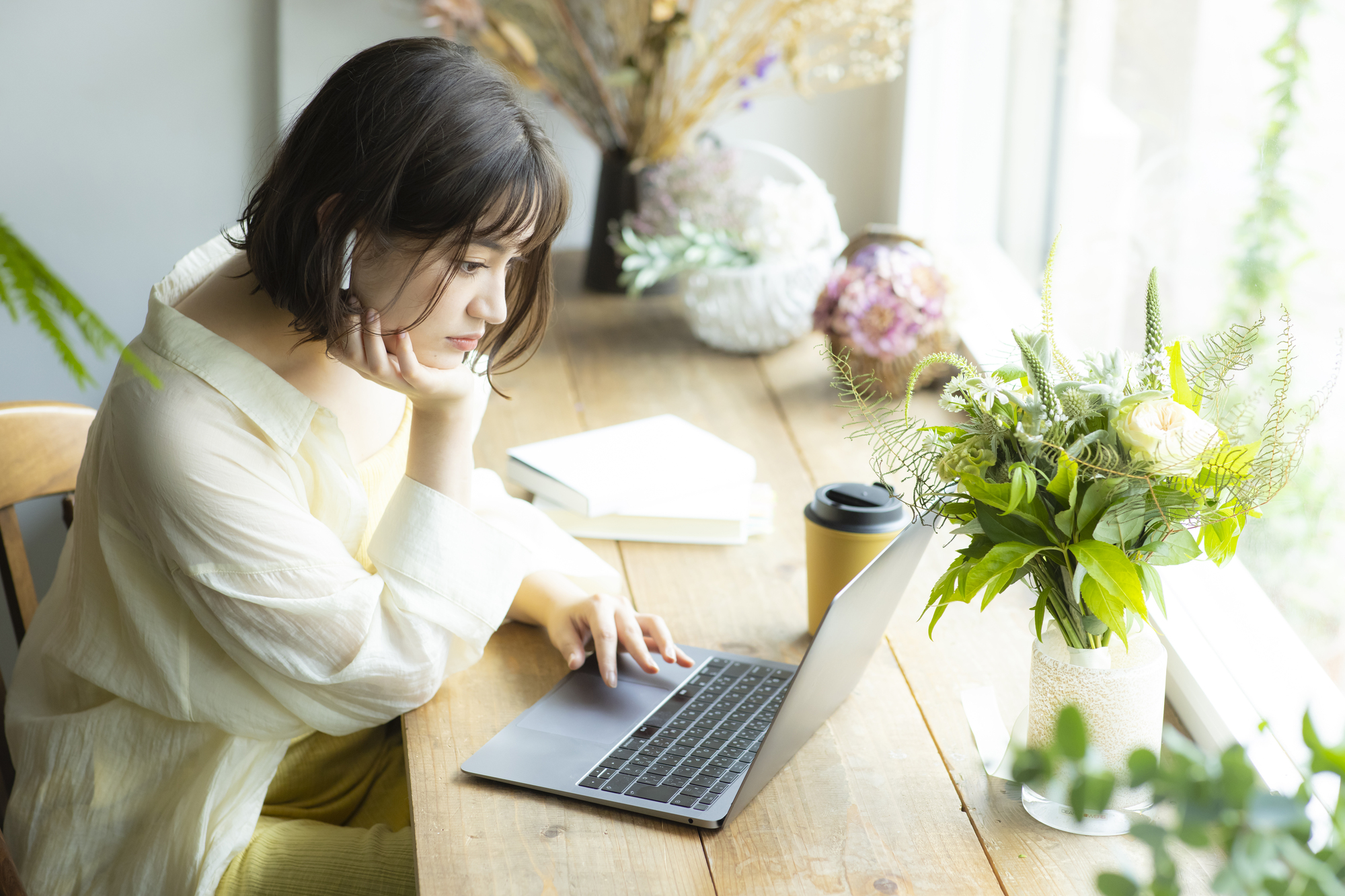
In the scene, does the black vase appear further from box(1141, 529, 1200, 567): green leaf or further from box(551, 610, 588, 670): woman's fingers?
box(1141, 529, 1200, 567): green leaf

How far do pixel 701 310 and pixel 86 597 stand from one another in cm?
101

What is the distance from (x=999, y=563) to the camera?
77 cm

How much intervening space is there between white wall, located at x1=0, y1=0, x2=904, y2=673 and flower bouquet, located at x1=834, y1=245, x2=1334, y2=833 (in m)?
1.45

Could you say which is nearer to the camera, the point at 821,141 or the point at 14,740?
the point at 14,740

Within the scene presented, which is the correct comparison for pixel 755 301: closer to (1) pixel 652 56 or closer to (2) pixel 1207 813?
(1) pixel 652 56

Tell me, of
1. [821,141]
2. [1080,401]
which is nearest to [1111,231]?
[821,141]

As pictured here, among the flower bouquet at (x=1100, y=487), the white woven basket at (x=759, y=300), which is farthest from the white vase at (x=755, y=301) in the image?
the flower bouquet at (x=1100, y=487)

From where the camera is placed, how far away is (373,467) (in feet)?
3.67

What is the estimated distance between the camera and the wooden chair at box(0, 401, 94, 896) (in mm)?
1241

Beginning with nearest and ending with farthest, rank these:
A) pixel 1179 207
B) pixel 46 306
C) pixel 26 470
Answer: pixel 46 306, pixel 26 470, pixel 1179 207

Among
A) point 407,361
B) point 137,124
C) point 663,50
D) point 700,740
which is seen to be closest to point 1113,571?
point 700,740

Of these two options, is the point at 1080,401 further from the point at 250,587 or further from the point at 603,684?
the point at 250,587

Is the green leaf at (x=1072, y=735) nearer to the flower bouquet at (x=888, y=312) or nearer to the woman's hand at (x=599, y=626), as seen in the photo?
the woman's hand at (x=599, y=626)

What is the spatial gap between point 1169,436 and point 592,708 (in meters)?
0.51
